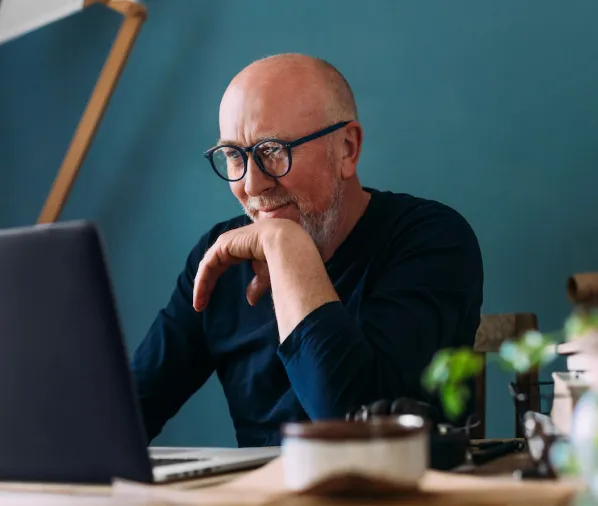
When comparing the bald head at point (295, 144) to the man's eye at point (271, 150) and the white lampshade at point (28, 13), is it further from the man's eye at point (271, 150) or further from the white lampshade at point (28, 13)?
the white lampshade at point (28, 13)

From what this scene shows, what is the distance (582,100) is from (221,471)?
55.5 inches

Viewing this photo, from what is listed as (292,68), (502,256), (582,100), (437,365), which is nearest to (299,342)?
(437,365)

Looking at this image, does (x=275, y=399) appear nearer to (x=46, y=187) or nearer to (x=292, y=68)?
(x=292, y=68)

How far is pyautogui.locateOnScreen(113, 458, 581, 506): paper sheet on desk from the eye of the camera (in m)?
0.66

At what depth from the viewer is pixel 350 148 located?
5.73 ft

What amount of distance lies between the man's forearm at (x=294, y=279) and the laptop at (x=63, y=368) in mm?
463

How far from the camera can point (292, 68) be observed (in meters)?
1.69

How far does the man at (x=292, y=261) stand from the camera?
→ 1383mm

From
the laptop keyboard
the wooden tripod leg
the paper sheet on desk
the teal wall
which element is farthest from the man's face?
the paper sheet on desk

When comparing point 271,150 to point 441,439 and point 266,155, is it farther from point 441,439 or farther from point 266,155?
point 441,439

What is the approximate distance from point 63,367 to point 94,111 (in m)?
1.71

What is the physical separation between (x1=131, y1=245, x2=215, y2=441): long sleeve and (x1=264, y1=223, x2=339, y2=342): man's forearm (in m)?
0.48

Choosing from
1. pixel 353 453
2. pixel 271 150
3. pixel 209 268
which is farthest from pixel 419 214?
pixel 353 453

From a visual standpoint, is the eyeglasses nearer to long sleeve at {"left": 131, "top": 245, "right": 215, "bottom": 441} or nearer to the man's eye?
the man's eye
